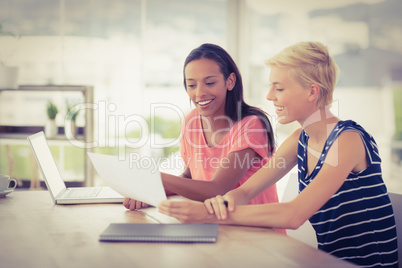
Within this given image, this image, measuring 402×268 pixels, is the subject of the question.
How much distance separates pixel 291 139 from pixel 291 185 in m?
0.20

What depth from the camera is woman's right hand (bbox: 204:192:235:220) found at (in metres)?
1.28

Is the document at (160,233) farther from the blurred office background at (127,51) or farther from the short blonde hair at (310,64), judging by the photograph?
the blurred office background at (127,51)

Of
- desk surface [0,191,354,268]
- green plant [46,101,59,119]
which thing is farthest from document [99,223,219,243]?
green plant [46,101,59,119]

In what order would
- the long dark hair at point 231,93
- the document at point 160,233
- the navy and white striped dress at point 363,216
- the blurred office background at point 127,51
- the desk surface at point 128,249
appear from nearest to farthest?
the desk surface at point 128,249
the document at point 160,233
the navy and white striped dress at point 363,216
the long dark hair at point 231,93
the blurred office background at point 127,51

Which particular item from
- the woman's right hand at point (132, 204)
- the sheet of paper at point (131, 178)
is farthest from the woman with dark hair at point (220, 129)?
the sheet of paper at point (131, 178)

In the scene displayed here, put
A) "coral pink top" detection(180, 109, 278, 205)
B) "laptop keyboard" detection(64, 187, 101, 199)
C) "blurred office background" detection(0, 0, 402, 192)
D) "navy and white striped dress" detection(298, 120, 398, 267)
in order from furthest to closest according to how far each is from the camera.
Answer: "blurred office background" detection(0, 0, 402, 192) < "coral pink top" detection(180, 109, 278, 205) < "laptop keyboard" detection(64, 187, 101, 199) < "navy and white striped dress" detection(298, 120, 398, 267)

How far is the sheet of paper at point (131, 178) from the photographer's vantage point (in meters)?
1.23

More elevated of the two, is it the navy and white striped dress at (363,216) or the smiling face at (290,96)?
the smiling face at (290,96)

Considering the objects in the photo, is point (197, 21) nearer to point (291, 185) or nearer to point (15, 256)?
point (291, 185)

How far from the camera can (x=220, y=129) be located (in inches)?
79.0

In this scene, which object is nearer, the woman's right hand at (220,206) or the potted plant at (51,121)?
the woman's right hand at (220,206)

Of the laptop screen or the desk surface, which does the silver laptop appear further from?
the desk surface

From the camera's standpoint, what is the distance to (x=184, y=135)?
6.97ft

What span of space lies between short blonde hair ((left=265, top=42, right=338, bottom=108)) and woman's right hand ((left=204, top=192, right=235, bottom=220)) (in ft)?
1.66
